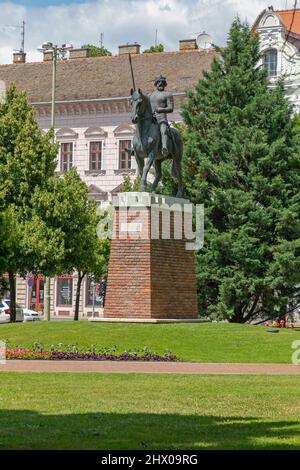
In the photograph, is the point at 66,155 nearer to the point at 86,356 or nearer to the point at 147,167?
the point at 147,167

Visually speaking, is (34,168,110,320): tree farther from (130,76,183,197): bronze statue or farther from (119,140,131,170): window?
(119,140,131,170): window

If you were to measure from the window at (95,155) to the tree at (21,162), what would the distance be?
71.3 feet

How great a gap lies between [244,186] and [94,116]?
80.2 feet

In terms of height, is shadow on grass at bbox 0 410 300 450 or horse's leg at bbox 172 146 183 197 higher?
horse's leg at bbox 172 146 183 197

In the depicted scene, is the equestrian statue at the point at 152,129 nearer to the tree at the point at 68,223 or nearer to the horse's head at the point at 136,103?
the horse's head at the point at 136,103

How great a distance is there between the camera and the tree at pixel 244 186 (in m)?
44.0

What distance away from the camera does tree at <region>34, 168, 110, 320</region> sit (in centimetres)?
4628

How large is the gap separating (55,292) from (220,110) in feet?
85.3

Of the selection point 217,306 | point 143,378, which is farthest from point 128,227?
point 217,306

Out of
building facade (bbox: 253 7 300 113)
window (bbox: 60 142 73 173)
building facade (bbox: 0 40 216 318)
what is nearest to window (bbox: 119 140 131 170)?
building facade (bbox: 0 40 216 318)

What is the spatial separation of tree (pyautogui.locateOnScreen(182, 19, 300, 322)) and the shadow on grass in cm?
3068

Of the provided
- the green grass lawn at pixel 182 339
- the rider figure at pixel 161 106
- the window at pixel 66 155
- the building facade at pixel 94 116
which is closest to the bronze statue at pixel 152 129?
the rider figure at pixel 161 106

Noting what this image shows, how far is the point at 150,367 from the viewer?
881 inches
